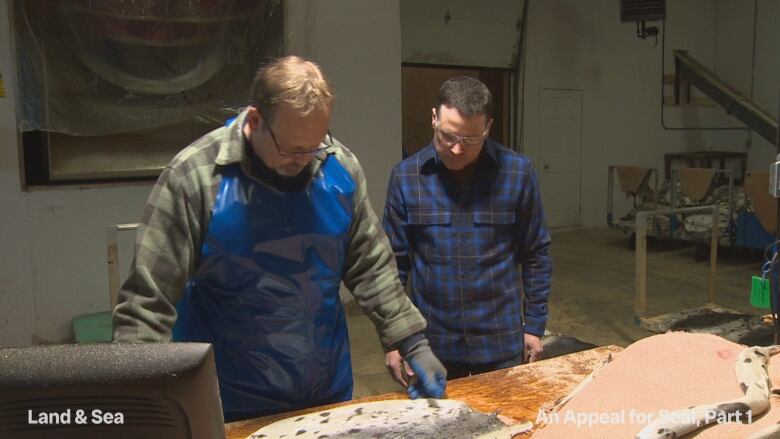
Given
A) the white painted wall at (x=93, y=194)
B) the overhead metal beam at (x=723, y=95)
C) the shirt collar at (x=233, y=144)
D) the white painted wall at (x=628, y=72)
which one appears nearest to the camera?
the shirt collar at (x=233, y=144)

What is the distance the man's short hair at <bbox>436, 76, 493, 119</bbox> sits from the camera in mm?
1861

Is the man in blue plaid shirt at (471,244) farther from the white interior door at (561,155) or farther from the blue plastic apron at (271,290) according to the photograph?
the white interior door at (561,155)

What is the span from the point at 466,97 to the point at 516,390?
0.83 m

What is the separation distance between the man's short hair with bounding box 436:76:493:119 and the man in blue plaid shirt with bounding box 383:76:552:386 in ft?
0.03

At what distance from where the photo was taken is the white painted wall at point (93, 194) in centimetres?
349

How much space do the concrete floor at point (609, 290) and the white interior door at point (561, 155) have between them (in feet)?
1.14

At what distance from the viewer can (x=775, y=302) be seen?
223cm

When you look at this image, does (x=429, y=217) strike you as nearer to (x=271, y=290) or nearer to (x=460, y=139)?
(x=460, y=139)

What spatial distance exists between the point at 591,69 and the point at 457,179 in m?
6.40

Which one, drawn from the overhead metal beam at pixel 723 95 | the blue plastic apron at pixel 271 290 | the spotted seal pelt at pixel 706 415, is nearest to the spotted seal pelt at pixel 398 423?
the blue plastic apron at pixel 271 290

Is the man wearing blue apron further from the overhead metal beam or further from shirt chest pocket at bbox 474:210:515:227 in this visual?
the overhead metal beam

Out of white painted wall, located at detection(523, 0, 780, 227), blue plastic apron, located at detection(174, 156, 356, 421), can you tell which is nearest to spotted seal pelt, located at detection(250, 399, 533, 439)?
blue plastic apron, located at detection(174, 156, 356, 421)

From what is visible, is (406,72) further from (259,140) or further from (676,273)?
(259,140)

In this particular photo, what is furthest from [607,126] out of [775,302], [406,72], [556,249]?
[775,302]
